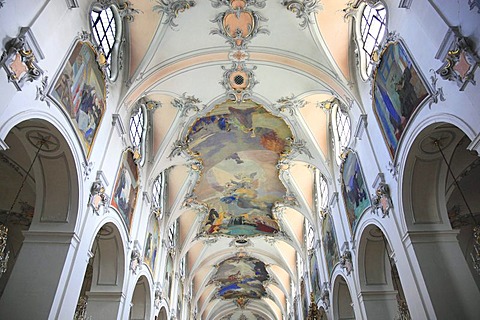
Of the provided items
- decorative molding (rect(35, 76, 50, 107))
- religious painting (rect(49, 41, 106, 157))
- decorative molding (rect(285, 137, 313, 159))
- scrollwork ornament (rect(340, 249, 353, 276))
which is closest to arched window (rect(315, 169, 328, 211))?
decorative molding (rect(285, 137, 313, 159))

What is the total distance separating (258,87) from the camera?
15.2 m

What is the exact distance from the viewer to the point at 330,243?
1639 centimetres

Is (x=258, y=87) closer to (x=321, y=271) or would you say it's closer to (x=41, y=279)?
(x=321, y=271)

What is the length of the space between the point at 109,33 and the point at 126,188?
16.1ft

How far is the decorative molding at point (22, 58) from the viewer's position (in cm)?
644

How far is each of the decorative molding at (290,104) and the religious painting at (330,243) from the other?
4.70m

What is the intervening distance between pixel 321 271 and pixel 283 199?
485 centimetres

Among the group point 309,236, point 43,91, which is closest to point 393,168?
point 43,91

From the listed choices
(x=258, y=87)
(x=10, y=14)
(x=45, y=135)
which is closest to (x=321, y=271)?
(x=258, y=87)

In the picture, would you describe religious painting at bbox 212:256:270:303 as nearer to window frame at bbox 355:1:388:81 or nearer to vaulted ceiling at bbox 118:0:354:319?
vaulted ceiling at bbox 118:0:354:319

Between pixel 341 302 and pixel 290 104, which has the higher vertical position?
pixel 290 104

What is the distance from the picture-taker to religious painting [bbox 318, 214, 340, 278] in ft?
50.6

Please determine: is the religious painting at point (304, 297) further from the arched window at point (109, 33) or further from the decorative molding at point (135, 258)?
the arched window at point (109, 33)

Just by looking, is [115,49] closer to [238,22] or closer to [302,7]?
[238,22]
